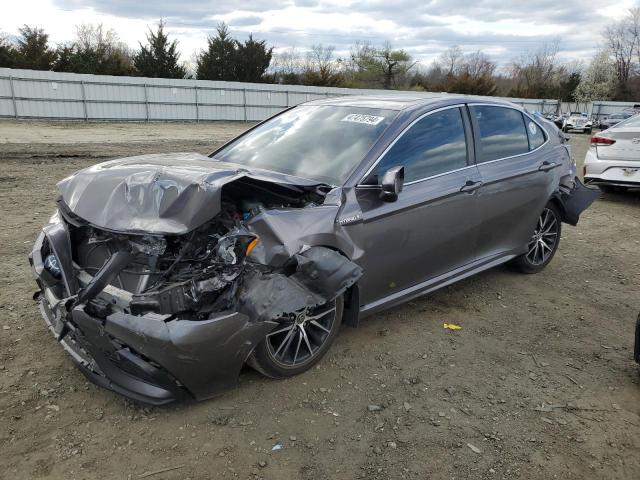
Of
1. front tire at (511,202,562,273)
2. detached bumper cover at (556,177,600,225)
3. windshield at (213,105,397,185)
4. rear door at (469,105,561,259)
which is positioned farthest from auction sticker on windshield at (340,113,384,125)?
detached bumper cover at (556,177,600,225)

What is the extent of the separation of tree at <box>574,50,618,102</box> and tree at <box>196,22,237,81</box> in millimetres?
43659

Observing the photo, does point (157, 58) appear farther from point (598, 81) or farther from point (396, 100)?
point (598, 81)

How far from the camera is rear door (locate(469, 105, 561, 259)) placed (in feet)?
14.5

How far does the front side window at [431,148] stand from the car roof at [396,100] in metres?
0.13

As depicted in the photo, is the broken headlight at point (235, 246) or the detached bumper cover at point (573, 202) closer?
the broken headlight at point (235, 246)

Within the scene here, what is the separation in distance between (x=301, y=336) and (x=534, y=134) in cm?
339

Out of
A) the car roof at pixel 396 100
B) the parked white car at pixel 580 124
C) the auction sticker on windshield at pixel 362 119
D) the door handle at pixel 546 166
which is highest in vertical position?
the car roof at pixel 396 100

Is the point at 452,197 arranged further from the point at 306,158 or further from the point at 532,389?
the point at 532,389

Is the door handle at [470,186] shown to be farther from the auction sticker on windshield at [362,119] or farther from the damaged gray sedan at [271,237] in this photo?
the auction sticker on windshield at [362,119]

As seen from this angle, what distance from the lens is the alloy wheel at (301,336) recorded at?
3.18m

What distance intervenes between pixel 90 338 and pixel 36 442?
63 centimetres

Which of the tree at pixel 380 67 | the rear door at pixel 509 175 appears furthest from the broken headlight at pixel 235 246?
the tree at pixel 380 67

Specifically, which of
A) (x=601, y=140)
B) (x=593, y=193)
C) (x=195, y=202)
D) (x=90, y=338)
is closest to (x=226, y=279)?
(x=195, y=202)

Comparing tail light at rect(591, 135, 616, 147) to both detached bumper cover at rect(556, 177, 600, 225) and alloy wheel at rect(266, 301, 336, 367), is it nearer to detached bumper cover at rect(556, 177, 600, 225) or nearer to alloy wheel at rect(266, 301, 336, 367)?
detached bumper cover at rect(556, 177, 600, 225)
